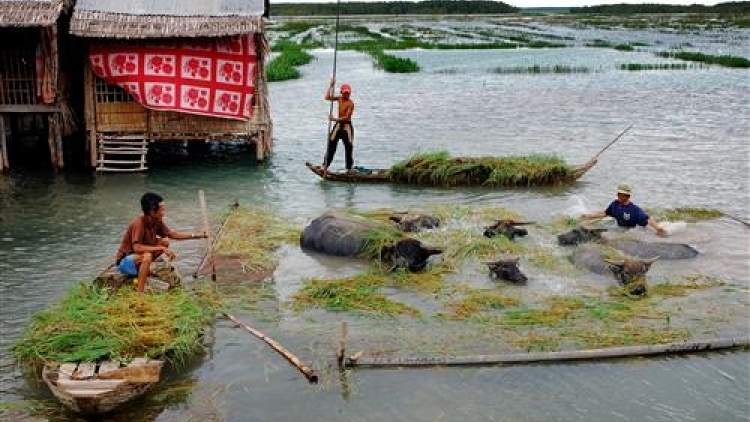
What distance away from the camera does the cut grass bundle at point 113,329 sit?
5.80 m

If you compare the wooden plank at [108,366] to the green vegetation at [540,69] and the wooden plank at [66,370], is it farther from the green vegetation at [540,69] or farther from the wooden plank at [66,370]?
the green vegetation at [540,69]

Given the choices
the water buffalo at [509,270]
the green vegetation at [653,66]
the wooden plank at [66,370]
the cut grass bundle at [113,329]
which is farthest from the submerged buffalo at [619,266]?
the green vegetation at [653,66]

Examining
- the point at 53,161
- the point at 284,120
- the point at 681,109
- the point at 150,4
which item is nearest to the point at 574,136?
the point at 681,109

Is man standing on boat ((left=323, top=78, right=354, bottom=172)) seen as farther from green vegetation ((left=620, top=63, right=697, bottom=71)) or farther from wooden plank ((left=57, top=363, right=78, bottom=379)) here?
green vegetation ((left=620, top=63, right=697, bottom=71))

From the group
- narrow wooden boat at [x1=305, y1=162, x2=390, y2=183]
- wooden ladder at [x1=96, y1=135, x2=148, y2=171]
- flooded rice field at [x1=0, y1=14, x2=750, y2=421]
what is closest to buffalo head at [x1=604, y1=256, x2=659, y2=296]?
flooded rice field at [x1=0, y1=14, x2=750, y2=421]

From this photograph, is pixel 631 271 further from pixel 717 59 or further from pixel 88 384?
pixel 717 59

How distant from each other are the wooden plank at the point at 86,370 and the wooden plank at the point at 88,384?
0.27ft

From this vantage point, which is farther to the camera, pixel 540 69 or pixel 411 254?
pixel 540 69

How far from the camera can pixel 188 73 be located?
13.2m

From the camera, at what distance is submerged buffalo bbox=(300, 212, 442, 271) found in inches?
328

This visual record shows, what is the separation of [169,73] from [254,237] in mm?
4772

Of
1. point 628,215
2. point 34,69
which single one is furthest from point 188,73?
point 628,215

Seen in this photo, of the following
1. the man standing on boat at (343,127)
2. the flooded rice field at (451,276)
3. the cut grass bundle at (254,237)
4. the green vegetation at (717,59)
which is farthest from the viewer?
the green vegetation at (717,59)

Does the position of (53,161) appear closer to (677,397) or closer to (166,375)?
(166,375)
